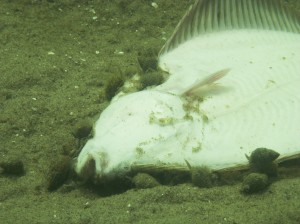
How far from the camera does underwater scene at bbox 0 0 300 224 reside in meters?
2.54

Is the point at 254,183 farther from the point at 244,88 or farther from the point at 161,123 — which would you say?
the point at 244,88

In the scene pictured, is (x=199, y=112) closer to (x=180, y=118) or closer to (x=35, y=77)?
(x=180, y=118)

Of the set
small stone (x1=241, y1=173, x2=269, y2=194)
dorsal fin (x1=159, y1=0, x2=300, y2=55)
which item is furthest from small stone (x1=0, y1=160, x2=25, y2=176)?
dorsal fin (x1=159, y1=0, x2=300, y2=55)

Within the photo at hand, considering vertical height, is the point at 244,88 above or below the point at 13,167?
above

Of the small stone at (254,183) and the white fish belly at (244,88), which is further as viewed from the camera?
the white fish belly at (244,88)

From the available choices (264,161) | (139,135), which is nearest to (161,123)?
(139,135)

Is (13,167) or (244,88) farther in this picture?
(244,88)

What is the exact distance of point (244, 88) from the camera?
131 inches

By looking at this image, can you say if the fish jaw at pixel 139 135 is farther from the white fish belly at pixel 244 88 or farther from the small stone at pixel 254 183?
the small stone at pixel 254 183

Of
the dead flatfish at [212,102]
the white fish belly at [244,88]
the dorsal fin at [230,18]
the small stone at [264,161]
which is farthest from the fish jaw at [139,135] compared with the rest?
the dorsal fin at [230,18]

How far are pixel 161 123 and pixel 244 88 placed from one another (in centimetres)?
87

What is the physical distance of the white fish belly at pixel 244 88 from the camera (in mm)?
2908

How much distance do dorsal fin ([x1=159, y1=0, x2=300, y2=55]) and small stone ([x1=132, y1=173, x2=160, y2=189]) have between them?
1.67 m

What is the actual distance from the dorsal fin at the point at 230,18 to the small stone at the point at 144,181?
167 centimetres
